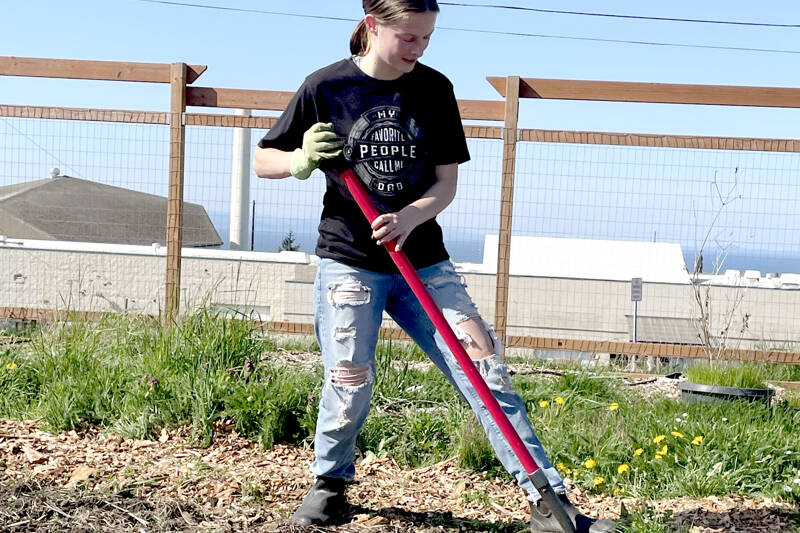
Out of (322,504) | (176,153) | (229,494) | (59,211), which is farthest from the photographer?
(59,211)

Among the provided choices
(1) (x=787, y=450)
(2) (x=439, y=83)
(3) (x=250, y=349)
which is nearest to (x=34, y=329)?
(3) (x=250, y=349)

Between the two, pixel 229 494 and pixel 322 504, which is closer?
pixel 322 504

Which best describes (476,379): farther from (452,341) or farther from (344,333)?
(344,333)

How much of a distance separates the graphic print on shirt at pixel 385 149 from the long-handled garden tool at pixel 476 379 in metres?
0.07

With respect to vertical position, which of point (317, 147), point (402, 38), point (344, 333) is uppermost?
point (402, 38)

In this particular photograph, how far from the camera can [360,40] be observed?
2848 mm

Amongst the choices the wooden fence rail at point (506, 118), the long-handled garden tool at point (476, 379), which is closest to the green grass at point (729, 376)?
the wooden fence rail at point (506, 118)

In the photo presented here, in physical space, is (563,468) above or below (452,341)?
below

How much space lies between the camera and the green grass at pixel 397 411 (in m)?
3.54

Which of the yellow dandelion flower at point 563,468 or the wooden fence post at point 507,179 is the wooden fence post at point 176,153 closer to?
the wooden fence post at point 507,179

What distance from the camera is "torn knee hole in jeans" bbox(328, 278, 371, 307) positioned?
2.80 metres

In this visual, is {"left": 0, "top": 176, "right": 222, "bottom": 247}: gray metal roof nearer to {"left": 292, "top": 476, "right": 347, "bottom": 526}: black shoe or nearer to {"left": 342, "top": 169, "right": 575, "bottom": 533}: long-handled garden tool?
{"left": 292, "top": 476, "right": 347, "bottom": 526}: black shoe

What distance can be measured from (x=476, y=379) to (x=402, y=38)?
3.50 ft

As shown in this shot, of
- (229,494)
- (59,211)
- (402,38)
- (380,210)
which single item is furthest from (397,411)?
(59,211)
